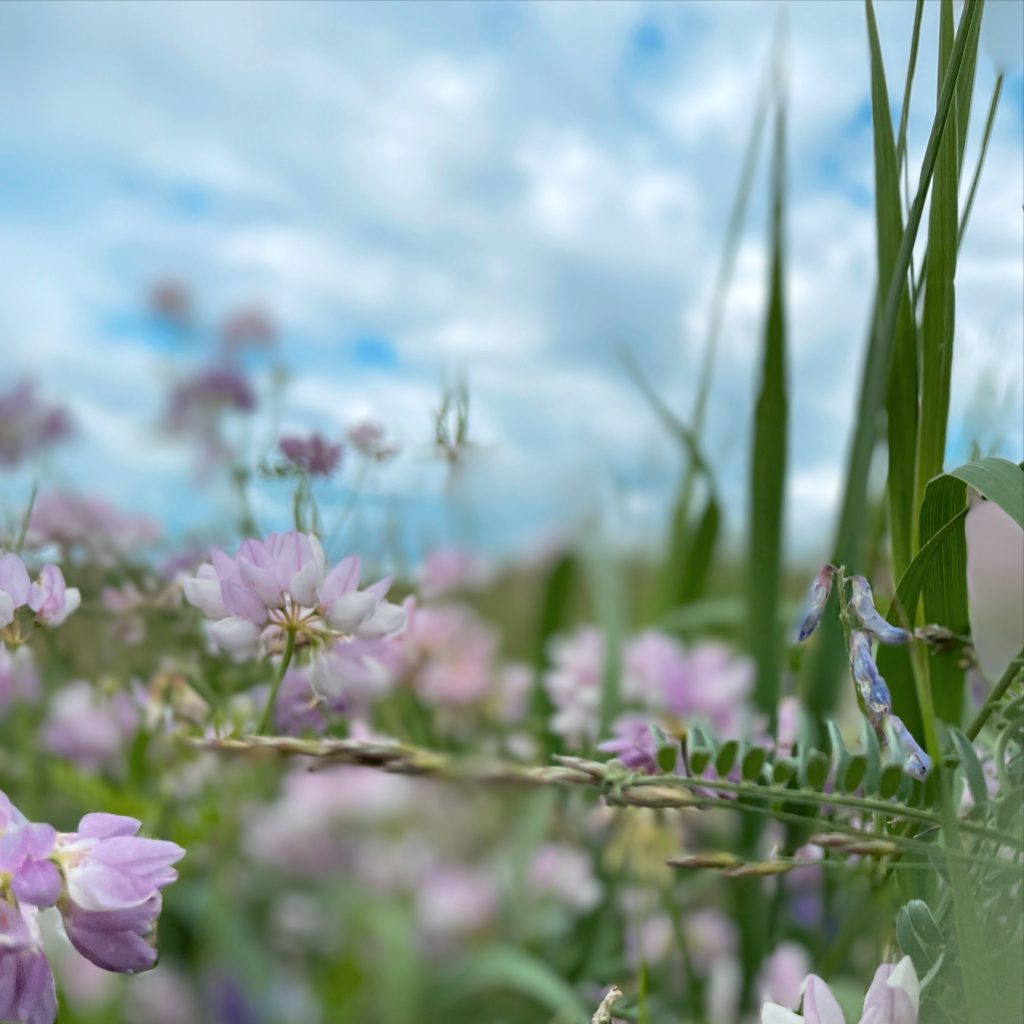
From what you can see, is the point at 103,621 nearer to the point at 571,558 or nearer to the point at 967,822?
the point at 967,822

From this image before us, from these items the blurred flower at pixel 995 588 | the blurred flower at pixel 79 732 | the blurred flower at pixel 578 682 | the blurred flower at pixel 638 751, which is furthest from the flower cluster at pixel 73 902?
the blurred flower at pixel 79 732

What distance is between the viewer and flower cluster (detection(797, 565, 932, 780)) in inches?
12.2

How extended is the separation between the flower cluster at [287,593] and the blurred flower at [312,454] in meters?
0.10

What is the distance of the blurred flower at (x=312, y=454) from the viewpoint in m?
0.45

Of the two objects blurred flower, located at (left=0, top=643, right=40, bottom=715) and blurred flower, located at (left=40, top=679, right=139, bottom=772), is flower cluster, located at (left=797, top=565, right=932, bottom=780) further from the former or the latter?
blurred flower, located at (left=40, top=679, right=139, bottom=772)

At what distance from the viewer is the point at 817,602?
34cm

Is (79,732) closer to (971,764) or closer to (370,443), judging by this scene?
(370,443)

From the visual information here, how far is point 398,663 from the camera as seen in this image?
30.6 inches

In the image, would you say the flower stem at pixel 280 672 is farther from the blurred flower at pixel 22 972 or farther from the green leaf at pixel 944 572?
the green leaf at pixel 944 572

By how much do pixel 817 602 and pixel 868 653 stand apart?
0.03 metres

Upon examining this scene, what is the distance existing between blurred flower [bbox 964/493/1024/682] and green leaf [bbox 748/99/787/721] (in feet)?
1.02

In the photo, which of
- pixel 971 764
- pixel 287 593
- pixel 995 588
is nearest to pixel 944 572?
pixel 995 588

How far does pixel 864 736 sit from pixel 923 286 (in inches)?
7.7

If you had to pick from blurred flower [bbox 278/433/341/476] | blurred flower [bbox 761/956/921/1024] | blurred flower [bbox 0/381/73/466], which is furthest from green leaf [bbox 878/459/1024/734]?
blurred flower [bbox 0/381/73/466]
